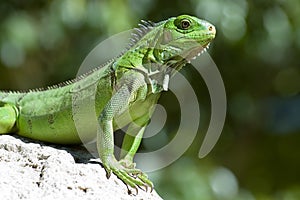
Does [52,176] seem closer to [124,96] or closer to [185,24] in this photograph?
[124,96]

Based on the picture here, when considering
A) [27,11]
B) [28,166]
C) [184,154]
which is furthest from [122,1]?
[28,166]

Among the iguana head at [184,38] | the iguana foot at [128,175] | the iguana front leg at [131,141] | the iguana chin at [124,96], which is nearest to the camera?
the iguana foot at [128,175]

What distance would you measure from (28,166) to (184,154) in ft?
9.05

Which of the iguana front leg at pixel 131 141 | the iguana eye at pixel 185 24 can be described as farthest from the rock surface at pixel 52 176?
the iguana eye at pixel 185 24

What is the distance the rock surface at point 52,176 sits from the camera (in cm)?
324

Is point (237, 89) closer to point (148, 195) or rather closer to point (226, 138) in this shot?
point (226, 138)

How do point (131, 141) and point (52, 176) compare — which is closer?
point (52, 176)

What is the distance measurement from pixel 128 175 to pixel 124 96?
43 cm

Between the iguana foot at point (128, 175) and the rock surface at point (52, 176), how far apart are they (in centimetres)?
3

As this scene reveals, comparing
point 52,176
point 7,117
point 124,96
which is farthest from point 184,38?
point 7,117

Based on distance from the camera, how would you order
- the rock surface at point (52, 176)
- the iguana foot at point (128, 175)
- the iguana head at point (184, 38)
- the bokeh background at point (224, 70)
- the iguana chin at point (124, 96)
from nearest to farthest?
the rock surface at point (52, 176), the iguana foot at point (128, 175), the iguana chin at point (124, 96), the iguana head at point (184, 38), the bokeh background at point (224, 70)

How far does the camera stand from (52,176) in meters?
3.37

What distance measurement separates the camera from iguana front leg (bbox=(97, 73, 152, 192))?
3.55 m

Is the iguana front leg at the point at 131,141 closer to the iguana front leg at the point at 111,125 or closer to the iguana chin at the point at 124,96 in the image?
the iguana chin at the point at 124,96
